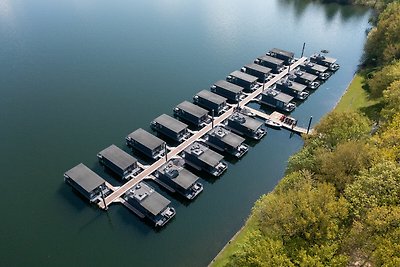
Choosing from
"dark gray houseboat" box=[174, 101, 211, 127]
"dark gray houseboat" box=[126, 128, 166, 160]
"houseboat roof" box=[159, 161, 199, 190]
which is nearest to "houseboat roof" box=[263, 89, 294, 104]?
"dark gray houseboat" box=[174, 101, 211, 127]

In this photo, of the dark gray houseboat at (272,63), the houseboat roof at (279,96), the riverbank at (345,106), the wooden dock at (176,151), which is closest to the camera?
the riverbank at (345,106)

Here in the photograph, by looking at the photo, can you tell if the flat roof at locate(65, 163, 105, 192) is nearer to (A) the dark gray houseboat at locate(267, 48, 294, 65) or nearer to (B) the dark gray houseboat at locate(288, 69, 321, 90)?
(B) the dark gray houseboat at locate(288, 69, 321, 90)

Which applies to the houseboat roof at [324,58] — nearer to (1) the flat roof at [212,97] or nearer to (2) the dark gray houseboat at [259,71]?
(2) the dark gray houseboat at [259,71]

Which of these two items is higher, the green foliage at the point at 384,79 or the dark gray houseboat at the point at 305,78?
the green foliage at the point at 384,79

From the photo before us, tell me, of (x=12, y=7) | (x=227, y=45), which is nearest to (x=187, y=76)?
(x=227, y=45)

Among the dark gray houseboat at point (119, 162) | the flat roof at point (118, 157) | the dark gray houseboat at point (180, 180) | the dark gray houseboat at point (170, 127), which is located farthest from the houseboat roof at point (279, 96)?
the flat roof at point (118, 157)

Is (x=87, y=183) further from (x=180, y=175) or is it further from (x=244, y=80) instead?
(x=244, y=80)
